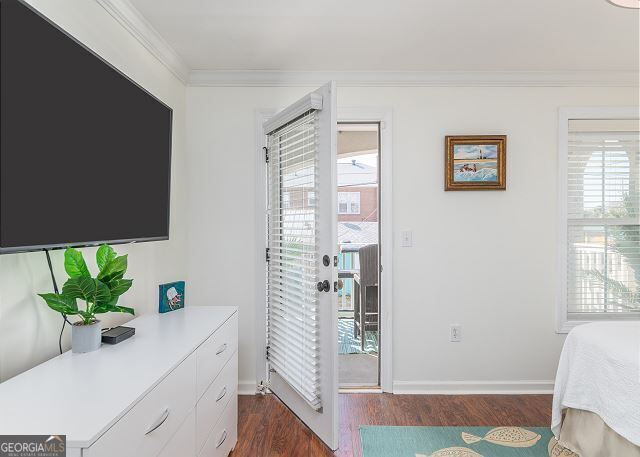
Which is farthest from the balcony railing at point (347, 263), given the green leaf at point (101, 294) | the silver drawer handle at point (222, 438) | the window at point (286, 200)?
the green leaf at point (101, 294)

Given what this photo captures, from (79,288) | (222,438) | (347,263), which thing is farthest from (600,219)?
(79,288)

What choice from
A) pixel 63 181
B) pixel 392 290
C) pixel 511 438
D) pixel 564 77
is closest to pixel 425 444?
pixel 511 438

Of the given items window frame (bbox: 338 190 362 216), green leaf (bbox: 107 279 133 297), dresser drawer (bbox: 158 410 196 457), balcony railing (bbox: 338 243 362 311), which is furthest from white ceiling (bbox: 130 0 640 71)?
balcony railing (bbox: 338 243 362 311)

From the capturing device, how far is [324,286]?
2139 millimetres

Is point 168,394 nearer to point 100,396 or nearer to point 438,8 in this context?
point 100,396

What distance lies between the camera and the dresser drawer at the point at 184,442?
4.16ft

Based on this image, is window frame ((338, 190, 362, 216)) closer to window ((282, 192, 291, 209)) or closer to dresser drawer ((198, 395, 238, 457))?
window ((282, 192, 291, 209))

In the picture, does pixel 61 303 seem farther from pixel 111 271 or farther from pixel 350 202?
pixel 350 202

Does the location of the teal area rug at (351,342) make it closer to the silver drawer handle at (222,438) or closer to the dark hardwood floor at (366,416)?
the dark hardwood floor at (366,416)

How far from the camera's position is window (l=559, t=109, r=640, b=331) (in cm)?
283

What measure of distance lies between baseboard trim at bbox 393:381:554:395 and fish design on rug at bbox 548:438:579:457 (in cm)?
67

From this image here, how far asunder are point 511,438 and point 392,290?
46.0 inches

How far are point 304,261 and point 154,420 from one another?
1345 mm

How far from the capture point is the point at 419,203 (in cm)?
283
